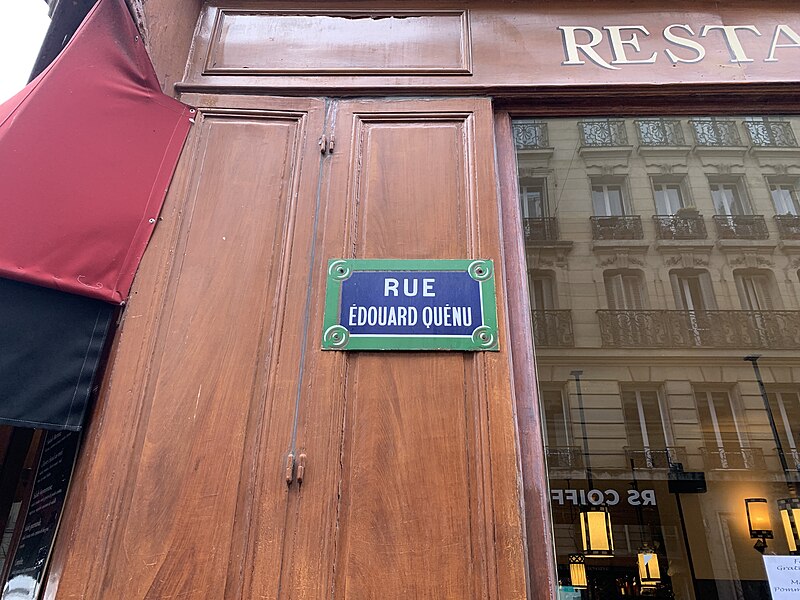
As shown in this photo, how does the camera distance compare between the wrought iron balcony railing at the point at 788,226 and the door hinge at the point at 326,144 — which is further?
the wrought iron balcony railing at the point at 788,226

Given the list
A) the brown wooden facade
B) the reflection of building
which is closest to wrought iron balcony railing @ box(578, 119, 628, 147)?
Answer: the reflection of building

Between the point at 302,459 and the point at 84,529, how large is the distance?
80 centimetres

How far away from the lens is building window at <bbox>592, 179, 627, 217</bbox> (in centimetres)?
602

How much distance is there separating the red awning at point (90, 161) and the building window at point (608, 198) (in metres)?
4.51

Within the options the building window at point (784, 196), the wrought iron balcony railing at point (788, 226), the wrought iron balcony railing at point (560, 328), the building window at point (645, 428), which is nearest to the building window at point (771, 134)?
the building window at point (784, 196)

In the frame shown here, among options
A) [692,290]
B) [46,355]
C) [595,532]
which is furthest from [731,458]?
[46,355]

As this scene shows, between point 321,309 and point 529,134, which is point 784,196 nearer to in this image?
point 529,134

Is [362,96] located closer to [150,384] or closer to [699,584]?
[150,384]

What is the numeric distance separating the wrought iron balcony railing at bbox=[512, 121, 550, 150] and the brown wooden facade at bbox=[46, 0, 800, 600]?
105mm

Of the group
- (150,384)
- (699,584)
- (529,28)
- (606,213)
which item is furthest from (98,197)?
(699,584)

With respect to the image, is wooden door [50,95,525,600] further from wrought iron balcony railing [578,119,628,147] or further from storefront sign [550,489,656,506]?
storefront sign [550,489,656,506]

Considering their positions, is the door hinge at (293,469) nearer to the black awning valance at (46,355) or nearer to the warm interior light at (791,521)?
the black awning valance at (46,355)

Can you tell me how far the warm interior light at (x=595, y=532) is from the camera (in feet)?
26.0

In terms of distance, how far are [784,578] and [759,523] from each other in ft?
15.7
